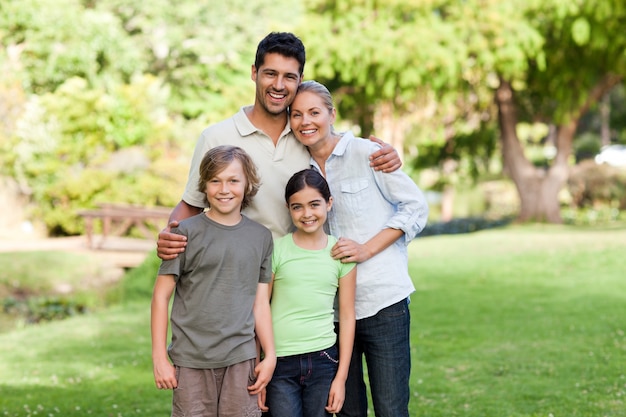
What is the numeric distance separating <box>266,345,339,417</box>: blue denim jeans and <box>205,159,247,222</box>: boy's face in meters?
0.61

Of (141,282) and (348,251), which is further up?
(348,251)

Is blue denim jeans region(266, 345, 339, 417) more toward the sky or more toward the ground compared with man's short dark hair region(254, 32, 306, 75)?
more toward the ground

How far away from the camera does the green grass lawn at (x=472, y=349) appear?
6.06 meters

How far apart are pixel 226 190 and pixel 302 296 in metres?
0.51

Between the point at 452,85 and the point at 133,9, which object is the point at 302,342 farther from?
the point at 133,9

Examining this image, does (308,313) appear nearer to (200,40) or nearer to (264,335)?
(264,335)

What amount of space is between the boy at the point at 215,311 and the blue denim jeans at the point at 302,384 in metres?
0.08

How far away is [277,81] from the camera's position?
3.29m

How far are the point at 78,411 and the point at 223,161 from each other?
349 cm

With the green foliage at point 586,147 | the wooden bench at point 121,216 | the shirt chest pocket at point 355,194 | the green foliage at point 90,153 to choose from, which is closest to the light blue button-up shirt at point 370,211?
the shirt chest pocket at point 355,194

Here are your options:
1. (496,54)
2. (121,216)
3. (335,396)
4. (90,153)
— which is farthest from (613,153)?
Result: (335,396)

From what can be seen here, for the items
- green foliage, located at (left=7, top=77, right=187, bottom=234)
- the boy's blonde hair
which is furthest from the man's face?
green foliage, located at (left=7, top=77, right=187, bottom=234)

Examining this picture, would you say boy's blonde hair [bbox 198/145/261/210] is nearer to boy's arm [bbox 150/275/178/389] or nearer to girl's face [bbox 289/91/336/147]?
girl's face [bbox 289/91/336/147]

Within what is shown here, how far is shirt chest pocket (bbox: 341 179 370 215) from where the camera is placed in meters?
3.40
